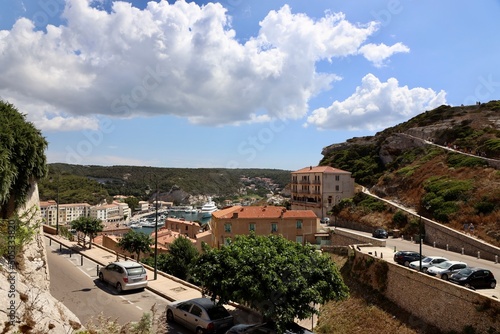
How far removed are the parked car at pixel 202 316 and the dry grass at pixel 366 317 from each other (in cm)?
798

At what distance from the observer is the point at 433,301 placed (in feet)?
53.3

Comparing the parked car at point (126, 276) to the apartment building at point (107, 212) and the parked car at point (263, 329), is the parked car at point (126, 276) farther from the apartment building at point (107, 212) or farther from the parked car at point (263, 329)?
the apartment building at point (107, 212)

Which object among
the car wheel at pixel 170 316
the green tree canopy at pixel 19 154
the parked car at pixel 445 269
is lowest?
the car wheel at pixel 170 316

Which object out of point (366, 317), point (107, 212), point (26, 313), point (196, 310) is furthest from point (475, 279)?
point (107, 212)

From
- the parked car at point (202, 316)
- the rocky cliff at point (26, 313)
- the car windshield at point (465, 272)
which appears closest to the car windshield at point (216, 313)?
the parked car at point (202, 316)

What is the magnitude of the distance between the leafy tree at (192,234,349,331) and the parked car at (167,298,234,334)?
486 mm

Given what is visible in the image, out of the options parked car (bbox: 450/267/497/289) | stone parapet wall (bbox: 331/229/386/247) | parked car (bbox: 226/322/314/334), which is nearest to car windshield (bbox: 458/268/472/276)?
parked car (bbox: 450/267/497/289)

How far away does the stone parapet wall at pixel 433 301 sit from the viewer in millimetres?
13672

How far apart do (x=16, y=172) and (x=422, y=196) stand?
134 feet

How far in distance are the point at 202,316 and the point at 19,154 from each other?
349 inches

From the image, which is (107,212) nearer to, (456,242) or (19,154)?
(456,242)

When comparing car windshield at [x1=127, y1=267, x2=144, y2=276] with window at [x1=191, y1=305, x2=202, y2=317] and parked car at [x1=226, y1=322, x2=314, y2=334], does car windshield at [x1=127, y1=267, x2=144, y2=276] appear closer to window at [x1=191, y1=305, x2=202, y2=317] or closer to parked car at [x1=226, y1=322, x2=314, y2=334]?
window at [x1=191, y1=305, x2=202, y2=317]

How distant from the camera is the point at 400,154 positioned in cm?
6700

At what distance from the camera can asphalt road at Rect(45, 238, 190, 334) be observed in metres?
13.9
